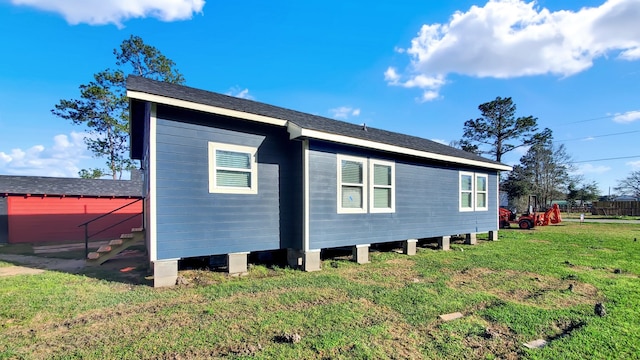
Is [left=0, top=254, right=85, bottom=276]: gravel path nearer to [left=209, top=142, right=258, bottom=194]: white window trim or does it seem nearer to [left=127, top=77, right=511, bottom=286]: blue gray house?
[left=127, top=77, right=511, bottom=286]: blue gray house

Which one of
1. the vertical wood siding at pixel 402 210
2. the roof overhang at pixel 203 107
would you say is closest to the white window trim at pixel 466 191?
the vertical wood siding at pixel 402 210

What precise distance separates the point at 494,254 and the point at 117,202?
58.1ft

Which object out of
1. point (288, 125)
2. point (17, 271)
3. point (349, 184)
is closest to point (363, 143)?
point (349, 184)

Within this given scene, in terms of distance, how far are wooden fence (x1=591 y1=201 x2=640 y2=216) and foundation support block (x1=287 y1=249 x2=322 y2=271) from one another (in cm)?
4038

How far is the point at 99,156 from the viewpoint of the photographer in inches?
1005

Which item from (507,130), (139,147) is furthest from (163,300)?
(507,130)

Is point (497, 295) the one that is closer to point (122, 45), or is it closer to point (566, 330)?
point (566, 330)

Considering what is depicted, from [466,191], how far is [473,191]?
45 centimetres

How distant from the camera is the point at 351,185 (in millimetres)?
7598

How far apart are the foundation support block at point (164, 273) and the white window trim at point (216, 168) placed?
1.52m

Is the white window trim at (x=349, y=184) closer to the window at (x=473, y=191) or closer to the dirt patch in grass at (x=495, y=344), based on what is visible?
the dirt patch in grass at (x=495, y=344)

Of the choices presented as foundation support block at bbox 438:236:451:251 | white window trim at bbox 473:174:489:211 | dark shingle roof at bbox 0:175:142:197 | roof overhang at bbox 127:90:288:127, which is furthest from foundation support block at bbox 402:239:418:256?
dark shingle roof at bbox 0:175:142:197

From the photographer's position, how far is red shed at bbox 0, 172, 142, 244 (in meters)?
13.8

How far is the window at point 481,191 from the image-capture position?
11523 mm
